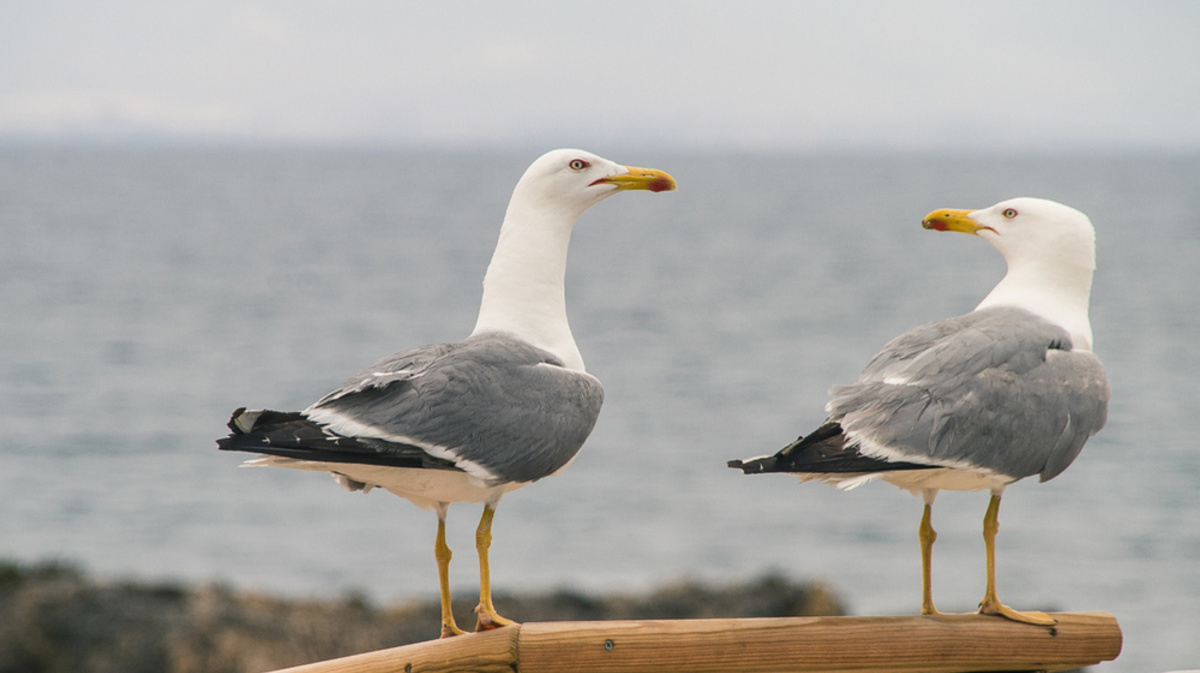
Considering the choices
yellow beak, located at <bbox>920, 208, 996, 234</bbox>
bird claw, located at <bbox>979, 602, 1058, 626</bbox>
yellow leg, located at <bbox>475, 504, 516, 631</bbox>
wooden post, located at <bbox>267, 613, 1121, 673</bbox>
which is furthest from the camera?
yellow beak, located at <bbox>920, 208, 996, 234</bbox>

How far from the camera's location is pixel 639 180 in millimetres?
4199

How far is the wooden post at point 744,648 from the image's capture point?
3.69m

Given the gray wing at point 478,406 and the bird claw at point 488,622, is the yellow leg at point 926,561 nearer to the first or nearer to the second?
the gray wing at point 478,406

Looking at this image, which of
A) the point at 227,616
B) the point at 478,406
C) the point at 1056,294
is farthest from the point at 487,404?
the point at 227,616

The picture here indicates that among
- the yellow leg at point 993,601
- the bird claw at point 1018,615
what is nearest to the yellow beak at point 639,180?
the yellow leg at point 993,601

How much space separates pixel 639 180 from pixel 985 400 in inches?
54.3

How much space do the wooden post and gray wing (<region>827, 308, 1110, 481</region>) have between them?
22.0 inches

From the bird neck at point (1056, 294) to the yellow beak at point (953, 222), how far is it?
0.71 ft

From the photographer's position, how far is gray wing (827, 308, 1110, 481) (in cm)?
376

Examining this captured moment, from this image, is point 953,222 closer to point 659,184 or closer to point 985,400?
point 985,400

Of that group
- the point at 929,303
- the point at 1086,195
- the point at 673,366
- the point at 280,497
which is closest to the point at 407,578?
the point at 280,497

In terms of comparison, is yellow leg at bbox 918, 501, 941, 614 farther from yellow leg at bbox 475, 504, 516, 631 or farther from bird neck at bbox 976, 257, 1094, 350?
yellow leg at bbox 475, 504, 516, 631

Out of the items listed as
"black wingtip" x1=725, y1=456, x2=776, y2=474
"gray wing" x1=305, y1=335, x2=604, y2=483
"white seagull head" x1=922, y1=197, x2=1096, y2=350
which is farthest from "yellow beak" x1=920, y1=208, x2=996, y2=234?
"gray wing" x1=305, y1=335, x2=604, y2=483

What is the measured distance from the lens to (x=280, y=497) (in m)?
19.7
